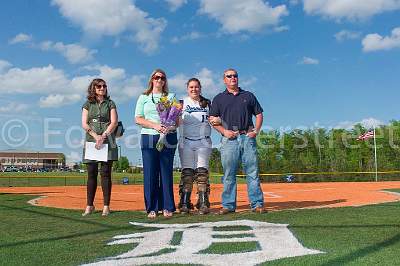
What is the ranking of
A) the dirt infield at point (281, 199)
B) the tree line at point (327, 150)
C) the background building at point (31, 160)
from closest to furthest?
the dirt infield at point (281, 199) → the tree line at point (327, 150) → the background building at point (31, 160)

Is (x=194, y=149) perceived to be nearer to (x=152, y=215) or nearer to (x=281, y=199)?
(x=152, y=215)

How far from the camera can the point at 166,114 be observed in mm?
6277

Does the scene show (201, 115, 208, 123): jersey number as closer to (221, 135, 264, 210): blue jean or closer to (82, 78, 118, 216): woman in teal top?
(221, 135, 264, 210): blue jean

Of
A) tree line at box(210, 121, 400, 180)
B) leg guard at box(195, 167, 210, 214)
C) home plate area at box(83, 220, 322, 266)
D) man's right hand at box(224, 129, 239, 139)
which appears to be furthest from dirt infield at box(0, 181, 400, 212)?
tree line at box(210, 121, 400, 180)

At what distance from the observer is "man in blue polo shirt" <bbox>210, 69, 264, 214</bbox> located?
649 cm

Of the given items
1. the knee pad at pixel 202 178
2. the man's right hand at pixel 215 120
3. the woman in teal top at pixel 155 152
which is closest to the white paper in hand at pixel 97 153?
the woman in teal top at pixel 155 152

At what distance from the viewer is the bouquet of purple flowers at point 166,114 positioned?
6.27 meters

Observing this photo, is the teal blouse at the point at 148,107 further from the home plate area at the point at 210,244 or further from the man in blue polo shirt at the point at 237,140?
the home plate area at the point at 210,244

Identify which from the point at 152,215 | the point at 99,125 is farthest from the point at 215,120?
the point at 99,125

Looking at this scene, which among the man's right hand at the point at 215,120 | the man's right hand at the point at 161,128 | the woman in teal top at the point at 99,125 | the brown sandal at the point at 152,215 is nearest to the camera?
the brown sandal at the point at 152,215

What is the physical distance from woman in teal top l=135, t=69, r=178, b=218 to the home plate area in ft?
3.90

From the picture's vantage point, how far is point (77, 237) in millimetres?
4445

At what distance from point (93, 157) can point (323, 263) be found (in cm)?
415

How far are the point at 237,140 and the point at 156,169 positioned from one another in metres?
1.20
